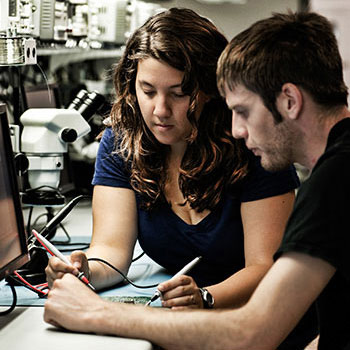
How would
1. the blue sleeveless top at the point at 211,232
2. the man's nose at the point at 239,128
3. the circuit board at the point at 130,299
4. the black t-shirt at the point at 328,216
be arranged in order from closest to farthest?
1. the black t-shirt at the point at 328,216
2. the man's nose at the point at 239,128
3. the circuit board at the point at 130,299
4. the blue sleeveless top at the point at 211,232

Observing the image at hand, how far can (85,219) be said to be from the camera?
2.77 metres

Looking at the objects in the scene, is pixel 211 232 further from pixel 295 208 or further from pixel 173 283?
pixel 295 208

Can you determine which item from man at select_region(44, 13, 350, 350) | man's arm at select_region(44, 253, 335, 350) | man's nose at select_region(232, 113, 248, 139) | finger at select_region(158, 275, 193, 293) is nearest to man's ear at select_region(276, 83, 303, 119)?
man at select_region(44, 13, 350, 350)

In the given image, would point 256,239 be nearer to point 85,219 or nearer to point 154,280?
point 154,280

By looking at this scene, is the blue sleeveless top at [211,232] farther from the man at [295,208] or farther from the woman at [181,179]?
the man at [295,208]

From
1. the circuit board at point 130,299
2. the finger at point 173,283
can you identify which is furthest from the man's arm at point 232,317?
the circuit board at point 130,299

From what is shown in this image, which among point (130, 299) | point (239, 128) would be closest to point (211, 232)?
point (130, 299)

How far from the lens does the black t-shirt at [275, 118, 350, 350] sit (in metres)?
1.15

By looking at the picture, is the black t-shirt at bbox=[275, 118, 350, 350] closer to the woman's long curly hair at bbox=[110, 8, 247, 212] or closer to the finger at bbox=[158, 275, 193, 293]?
the finger at bbox=[158, 275, 193, 293]

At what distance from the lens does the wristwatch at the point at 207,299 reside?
1.56 meters

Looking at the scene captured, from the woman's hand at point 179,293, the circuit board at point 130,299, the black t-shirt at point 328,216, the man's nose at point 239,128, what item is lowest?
the circuit board at point 130,299

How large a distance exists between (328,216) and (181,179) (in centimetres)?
71

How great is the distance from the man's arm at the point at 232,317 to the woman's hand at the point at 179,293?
210mm

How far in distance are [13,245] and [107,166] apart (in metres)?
0.44
